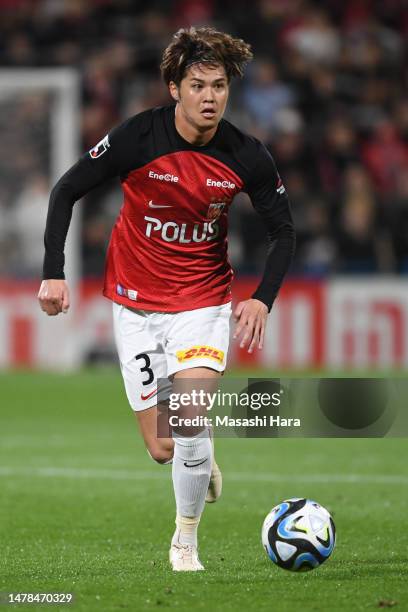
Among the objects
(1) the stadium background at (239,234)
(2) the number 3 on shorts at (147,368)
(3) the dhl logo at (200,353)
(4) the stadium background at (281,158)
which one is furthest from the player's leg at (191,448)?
(4) the stadium background at (281,158)

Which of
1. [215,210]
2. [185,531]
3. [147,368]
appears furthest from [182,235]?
[185,531]

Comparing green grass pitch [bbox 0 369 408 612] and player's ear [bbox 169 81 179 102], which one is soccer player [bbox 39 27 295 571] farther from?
green grass pitch [bbox 0 369 408 612]

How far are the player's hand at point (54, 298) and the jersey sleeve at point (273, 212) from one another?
2.90 feet

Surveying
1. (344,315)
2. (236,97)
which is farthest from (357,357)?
(236,97)

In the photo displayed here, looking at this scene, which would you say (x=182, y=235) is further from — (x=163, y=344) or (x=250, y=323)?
(x=250, y=323)

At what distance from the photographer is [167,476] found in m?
9.34

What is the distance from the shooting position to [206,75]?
226 inches

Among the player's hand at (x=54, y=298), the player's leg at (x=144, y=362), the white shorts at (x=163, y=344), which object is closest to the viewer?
the player's hand at (x=54, y=298)

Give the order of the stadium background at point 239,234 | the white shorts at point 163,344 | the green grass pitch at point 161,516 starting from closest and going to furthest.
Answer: the green grass pitch at point 161,516, the white shorts at point 163,344, the stadium background at point 239,234

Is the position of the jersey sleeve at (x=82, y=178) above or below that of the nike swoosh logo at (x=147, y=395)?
above

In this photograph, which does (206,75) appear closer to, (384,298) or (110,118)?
(384,298)

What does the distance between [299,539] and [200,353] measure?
36.0 inches

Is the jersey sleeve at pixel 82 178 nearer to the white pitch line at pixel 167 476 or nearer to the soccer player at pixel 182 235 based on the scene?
the soccer player at pixel 182 235

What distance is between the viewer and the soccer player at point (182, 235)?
19.0 feet
